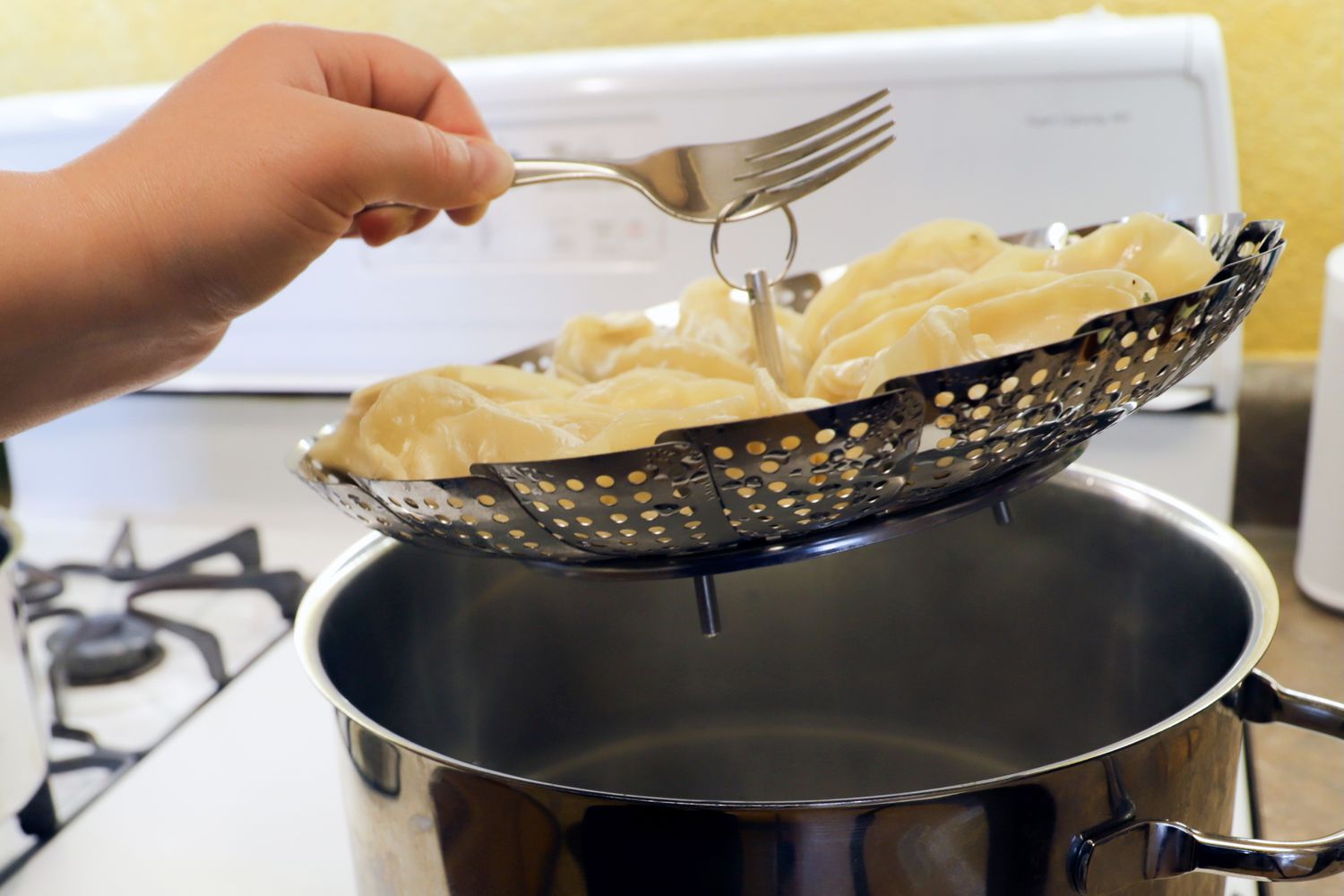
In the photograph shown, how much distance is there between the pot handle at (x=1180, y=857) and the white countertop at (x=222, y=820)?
0.31 metres

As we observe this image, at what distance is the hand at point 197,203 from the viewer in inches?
14.3

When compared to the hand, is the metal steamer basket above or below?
below

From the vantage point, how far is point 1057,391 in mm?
314

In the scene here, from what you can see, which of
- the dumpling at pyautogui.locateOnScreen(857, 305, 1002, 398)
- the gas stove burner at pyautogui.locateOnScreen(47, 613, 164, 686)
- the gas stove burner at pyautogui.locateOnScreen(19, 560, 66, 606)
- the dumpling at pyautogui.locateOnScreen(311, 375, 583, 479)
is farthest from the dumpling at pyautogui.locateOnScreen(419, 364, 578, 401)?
the gas stove burner at pyautogui.locateOnScreen(19, 560, 66, 606)

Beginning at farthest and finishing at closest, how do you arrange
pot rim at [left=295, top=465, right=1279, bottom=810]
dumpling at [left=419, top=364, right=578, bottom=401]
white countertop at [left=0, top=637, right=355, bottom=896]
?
white countertop at [left=0, top=637, right=355, bottom=896]
dumpling at [left=419, top=364, right=578, bottom=401]
pot rim at [left=295, top=465, right=1279, bottom=810]

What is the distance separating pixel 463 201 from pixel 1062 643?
289 mm

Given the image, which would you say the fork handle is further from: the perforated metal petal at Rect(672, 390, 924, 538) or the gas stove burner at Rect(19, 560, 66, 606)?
the gas stove burner at Rect(19, 560, 66, 606)

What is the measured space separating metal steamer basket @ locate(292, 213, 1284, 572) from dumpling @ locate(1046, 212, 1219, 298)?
0.01 meters

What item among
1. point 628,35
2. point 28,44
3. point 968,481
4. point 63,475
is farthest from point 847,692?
point 28,44

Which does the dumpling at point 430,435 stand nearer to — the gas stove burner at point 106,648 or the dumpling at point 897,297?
the dumpling at point 897,297

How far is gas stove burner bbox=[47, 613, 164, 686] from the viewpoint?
2.27 ft

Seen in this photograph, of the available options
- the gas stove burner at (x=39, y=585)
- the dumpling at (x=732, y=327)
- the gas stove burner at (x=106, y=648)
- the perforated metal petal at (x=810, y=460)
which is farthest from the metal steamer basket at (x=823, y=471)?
the gas stove burner at (x=39, y=585)

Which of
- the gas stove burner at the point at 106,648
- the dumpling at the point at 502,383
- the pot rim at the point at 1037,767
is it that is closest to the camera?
the pot rim at the point at 1037,767

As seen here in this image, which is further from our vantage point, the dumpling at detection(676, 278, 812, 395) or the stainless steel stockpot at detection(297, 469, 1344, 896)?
the dumpling at detection(676, 278, 812, 395)
